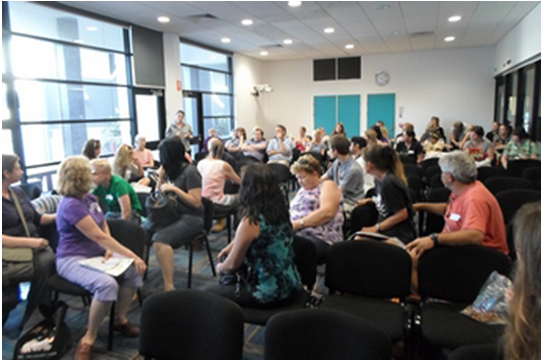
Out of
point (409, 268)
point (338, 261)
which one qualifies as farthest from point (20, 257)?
point (409, 268)

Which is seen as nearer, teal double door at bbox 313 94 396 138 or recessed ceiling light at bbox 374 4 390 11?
recessed ceiling light at bbox 374 4 390 11

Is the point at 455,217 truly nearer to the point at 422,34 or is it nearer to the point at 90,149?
the point at 90,149

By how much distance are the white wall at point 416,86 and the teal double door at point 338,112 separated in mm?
169

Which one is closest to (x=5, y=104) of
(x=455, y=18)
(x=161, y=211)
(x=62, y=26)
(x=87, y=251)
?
(x=62, y=26)

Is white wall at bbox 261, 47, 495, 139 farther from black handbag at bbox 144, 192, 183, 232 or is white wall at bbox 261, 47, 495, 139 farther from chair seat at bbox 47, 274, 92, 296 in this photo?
chair seat at bbox 47, 274, 92, 296

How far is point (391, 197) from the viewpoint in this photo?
296 cm

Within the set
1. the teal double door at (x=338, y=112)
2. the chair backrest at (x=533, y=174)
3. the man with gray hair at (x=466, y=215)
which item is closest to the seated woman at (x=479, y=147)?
the chair backrest at (x=533, y=174)

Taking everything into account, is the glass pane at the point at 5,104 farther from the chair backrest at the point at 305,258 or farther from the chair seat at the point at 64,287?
the chair backrest at the point at 305,258

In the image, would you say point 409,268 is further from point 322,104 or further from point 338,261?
point 322,104

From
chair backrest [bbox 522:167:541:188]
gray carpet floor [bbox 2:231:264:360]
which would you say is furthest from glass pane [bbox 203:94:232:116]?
chair backrest [bbox 522:167:541:188]

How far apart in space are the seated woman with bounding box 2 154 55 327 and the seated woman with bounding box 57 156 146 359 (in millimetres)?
156

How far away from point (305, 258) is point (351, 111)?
35.6 ft

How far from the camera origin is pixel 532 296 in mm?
1103

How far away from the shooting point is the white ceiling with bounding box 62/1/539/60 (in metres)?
6.42
